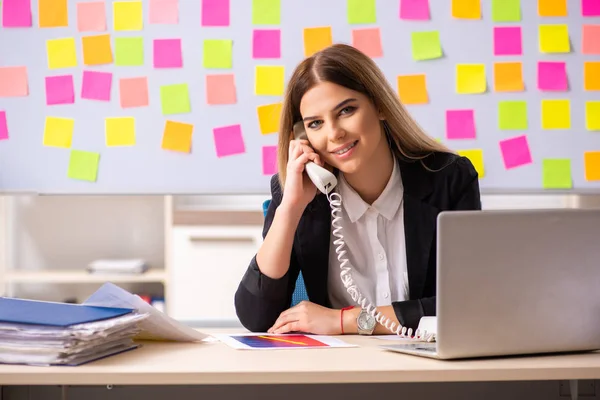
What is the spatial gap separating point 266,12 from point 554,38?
1072 millimetres

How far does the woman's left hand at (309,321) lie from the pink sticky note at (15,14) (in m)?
1.82

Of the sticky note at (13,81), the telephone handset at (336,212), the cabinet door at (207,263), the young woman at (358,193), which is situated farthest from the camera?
the cabinet door at (207,263)

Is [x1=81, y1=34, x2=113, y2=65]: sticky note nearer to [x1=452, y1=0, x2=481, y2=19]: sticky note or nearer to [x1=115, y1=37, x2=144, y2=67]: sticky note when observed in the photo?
[x1=115, y1=37, x2=144, y2=67]: sticky note

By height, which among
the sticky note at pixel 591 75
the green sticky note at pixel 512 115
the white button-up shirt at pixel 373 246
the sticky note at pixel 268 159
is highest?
the sticky note at pixel 591 75

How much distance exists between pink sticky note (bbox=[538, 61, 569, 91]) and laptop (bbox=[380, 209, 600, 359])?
6.12 ft

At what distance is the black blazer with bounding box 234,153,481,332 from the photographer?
169 centimetres

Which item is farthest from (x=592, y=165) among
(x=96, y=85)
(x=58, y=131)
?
(x=58, y=131)

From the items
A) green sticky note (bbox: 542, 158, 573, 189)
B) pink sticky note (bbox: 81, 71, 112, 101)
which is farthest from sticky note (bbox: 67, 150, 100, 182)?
green sticky note (bbox: 542, 158, 573, 189)

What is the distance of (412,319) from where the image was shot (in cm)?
155

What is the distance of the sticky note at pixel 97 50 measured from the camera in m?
2.85

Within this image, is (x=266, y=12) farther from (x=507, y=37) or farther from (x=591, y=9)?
(x=591, y=9)

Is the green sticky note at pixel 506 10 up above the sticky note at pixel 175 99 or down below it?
above

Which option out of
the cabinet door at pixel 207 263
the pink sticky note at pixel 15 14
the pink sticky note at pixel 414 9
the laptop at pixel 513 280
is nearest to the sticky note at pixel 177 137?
the cabinet door at pixel 207 263

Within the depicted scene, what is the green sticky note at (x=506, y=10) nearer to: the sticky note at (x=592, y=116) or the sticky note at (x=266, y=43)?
the sticky note at (x=592, y=116)
